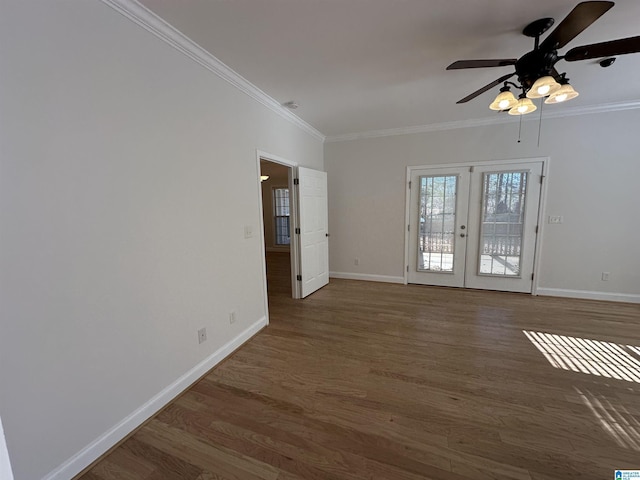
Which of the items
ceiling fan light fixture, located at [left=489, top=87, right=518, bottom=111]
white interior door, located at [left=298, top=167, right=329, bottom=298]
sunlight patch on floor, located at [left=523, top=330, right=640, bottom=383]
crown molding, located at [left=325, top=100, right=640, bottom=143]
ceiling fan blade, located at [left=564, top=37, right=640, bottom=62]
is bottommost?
sunlight patch on floor, located at [left=523, top=330, right=640, bottom=383]

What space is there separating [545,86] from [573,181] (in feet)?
9.03

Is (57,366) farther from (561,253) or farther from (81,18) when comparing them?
(561,253)

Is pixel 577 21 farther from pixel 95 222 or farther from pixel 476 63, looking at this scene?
pixel 95 222

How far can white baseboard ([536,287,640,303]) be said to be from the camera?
11.7 feet

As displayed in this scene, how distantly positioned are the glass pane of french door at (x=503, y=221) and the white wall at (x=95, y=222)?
380cm

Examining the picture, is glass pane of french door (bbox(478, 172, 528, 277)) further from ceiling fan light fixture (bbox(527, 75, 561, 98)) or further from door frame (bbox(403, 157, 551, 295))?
ceiling fan light fixture (bbox(527, 75, 561, 98))

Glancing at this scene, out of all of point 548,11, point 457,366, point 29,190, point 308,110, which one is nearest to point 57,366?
point 29,190

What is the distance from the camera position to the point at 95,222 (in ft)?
4.84

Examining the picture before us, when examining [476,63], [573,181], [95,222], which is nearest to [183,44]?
[95,222]

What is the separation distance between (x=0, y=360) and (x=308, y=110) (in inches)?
132

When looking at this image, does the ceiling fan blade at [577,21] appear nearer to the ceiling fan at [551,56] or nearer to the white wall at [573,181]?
the ceiling fan at [551,56]

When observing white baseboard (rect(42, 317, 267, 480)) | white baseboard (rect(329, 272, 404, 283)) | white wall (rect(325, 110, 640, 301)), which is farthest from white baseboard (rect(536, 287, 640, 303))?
white baseboard (rect(42, 317, 267, 480))

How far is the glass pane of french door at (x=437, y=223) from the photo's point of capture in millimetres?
4199

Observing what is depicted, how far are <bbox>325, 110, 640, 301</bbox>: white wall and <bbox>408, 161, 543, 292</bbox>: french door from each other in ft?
0.59
